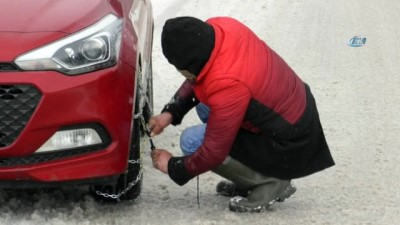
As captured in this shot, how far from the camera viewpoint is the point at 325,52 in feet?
29.2

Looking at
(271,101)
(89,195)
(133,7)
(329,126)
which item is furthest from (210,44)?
(329,126)

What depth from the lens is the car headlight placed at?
343 cm

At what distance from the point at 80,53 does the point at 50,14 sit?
30 cm

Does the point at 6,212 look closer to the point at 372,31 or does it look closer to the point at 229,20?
the point at 229,20

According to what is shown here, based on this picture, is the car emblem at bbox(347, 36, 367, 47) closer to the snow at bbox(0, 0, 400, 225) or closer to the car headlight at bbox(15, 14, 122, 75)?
the snow at bbox(0, 0, 400, 225)

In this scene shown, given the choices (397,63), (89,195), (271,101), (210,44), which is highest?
(210,44)

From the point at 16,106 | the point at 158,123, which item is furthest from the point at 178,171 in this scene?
the point at 16,106

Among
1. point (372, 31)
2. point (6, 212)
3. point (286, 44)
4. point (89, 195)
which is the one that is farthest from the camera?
point (372, 31)

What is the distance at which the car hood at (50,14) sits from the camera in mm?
3553

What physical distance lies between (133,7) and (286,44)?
5028 millimetres

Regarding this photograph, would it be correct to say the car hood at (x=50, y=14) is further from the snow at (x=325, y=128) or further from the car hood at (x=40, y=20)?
the snow at (x=325, y=128)

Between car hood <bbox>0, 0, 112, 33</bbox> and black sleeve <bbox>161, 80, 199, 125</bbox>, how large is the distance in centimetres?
76

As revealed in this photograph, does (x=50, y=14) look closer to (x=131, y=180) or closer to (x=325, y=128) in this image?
(x=131, y=180)

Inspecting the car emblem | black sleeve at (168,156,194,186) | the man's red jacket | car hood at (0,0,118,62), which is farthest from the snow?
car hood at (0,0,118,62)
